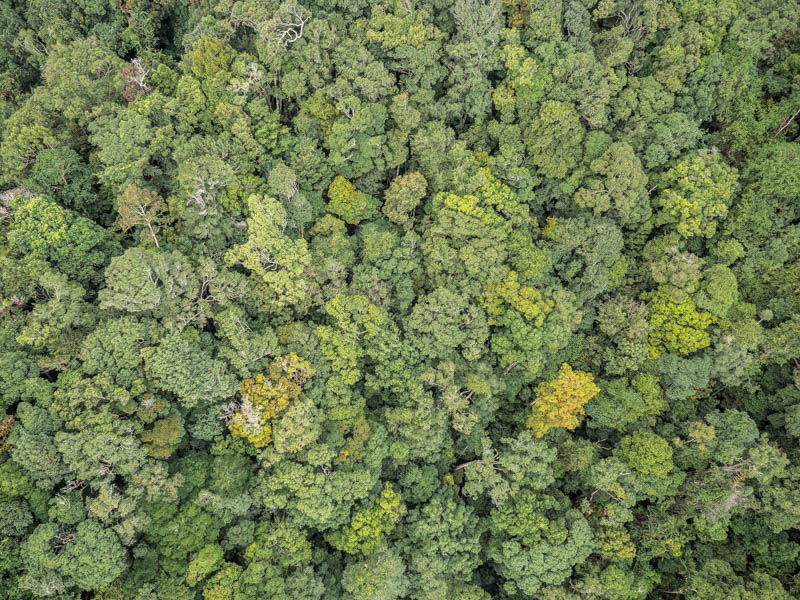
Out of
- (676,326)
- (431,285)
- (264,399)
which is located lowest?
(264,399)

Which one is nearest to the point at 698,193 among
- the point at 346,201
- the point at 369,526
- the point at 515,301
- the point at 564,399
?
the point at 515,301

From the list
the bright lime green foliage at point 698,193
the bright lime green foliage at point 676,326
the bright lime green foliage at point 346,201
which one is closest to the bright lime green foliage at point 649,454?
the bright lime green foliage at point 676,326

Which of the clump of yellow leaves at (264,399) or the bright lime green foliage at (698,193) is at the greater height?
the bright lime green foliage at (698,193)

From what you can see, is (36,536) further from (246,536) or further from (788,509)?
(788,509)

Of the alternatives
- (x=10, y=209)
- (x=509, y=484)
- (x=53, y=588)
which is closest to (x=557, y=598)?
(x=509, y=484)

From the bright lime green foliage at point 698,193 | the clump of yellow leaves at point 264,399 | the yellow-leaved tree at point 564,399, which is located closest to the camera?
the clump of yellow leaves at point 264,399

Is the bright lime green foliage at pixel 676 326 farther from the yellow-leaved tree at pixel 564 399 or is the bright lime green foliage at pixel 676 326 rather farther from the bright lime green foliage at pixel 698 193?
the yellow-leaved tree at pixel 564 399

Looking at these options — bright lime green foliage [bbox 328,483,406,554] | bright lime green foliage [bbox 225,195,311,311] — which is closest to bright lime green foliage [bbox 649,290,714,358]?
bright lime green foliage [bbox 328,483,406,554]

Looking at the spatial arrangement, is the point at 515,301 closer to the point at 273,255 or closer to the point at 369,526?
the point at 273,255
